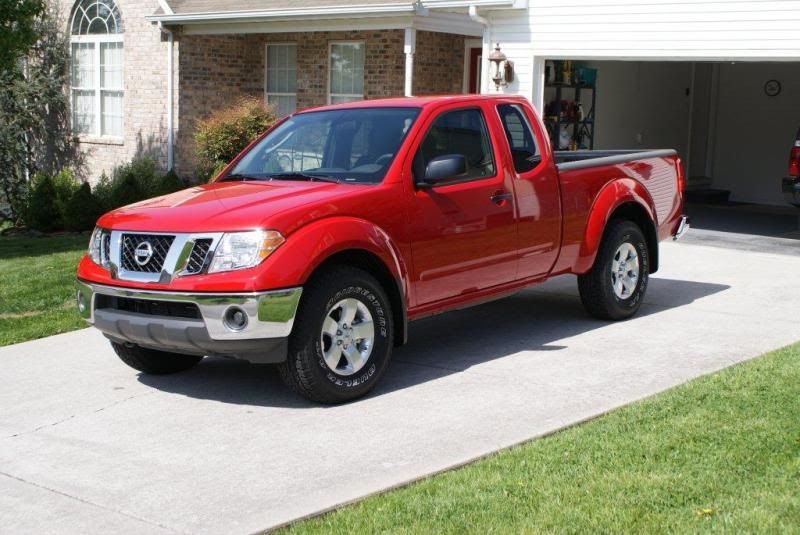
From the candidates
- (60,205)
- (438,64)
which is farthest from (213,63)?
(438,64)

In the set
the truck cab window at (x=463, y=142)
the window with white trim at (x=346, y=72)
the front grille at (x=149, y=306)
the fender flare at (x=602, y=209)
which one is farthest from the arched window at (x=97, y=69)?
the front grille at (x=149, y=306)

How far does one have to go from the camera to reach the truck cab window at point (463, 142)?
7.49 metres

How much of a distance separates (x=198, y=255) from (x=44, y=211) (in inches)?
547

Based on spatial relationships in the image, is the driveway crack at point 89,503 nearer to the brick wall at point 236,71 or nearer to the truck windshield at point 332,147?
the truck windshield at point 332,147

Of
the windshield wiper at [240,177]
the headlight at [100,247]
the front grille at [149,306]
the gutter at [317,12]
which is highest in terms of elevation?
the gutter at [317,12]

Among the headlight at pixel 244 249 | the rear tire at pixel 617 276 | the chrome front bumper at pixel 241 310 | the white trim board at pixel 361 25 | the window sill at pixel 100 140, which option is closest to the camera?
the chrome front bumper at pixel 241 310

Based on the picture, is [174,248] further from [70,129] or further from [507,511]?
[70,129]

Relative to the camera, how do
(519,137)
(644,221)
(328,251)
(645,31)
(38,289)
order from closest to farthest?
(328,251)
(519,137)
(644,221)
(38,289)
(645,31)

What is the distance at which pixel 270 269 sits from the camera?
624cm

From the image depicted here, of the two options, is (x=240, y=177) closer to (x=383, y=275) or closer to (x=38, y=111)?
(x=383, y=275)

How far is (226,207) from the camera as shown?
6.66 meters

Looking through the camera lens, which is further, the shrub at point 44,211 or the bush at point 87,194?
the shrub at point 44,211

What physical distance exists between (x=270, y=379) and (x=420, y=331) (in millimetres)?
1807

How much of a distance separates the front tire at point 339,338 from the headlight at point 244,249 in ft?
1.15
